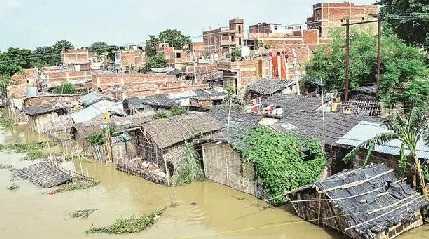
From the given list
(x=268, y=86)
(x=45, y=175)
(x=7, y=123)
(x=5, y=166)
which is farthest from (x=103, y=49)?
(x=45, y=175)

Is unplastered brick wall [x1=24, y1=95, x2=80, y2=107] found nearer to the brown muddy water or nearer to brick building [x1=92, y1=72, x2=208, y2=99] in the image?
brick building [x1=92, y1=72, x2=208, y2=99]

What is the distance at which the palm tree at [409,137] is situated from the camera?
41.7 feet

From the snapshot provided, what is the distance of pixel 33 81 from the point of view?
5128cm

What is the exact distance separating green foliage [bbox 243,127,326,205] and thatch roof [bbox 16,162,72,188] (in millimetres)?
8278

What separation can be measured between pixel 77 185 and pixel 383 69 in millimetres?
17008

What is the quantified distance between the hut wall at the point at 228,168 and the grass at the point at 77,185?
476cm

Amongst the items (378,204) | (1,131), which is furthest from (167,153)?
(1,131)

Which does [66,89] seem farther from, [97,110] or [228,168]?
[228,168]

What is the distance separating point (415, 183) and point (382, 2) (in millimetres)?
17029

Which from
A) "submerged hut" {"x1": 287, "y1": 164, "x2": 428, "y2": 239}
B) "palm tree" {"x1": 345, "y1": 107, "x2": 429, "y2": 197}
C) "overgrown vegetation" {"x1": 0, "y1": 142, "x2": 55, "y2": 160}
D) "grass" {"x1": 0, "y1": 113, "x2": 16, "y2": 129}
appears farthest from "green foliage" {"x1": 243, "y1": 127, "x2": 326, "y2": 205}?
"grass" {"x1": 0, "y1": 113, "x2": 16, "y2": 129}

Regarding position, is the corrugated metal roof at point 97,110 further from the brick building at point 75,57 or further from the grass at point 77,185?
the brick building at point 75,57

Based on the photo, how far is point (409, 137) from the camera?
499 inches

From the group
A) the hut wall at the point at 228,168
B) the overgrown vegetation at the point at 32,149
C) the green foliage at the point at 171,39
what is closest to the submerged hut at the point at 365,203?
the hut wall at the point at 228,168

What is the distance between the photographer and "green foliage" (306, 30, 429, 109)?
22891 mm
